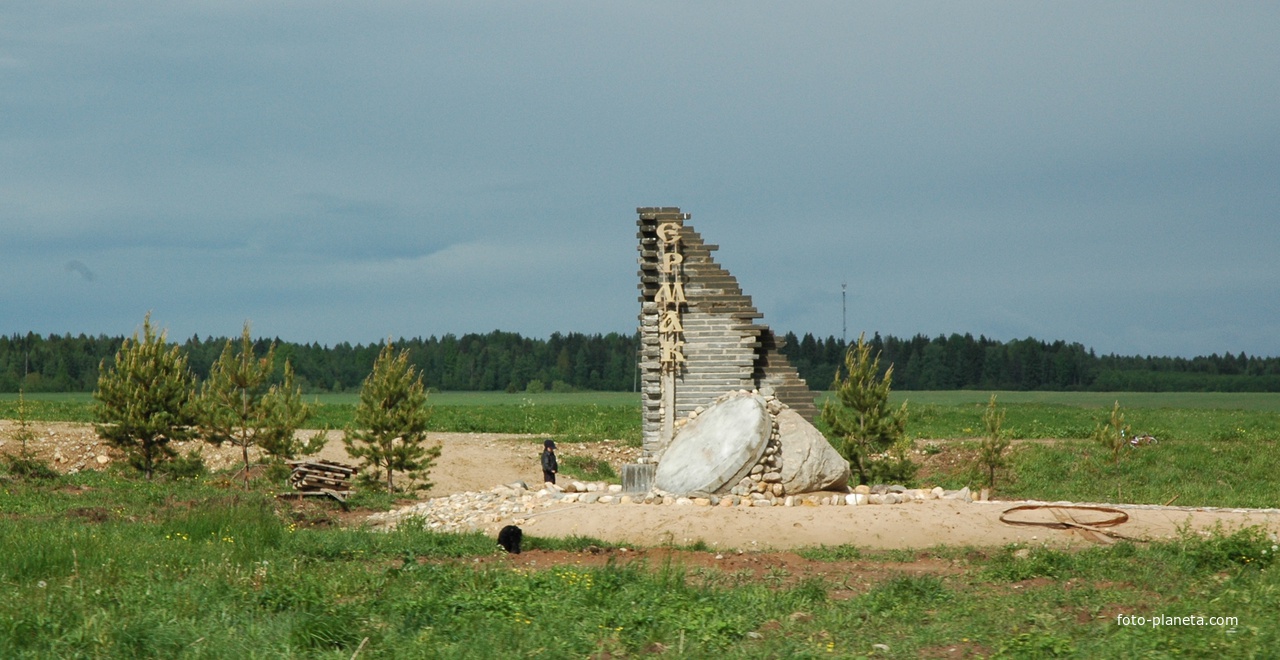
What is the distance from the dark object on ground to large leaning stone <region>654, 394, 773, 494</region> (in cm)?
468

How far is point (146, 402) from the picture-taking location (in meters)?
24.8

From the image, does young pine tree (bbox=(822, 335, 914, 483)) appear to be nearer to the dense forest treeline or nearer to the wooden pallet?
the wooden pallet

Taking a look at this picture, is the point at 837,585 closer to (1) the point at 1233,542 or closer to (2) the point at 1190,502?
(1) the point at 1233,542

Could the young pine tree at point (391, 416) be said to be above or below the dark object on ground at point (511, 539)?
Result: above

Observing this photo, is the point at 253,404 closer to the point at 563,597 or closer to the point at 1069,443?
the point at 563,597

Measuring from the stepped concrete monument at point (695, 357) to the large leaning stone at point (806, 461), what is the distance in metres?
0.03

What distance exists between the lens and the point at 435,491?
25750mm

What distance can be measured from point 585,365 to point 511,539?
8157cm

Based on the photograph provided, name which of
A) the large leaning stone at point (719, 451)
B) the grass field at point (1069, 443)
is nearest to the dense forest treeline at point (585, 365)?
the grass field at point (1069, 443)

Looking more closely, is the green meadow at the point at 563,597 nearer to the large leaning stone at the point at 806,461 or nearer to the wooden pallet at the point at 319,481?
the wooden pallet at the point at 319,481

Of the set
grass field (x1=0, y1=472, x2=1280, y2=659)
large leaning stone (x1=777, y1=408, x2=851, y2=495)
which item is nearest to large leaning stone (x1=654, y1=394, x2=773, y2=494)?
large leaning stone (x1=777, y1=408, x2=851, y2=495)

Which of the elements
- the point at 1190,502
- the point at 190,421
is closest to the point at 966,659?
the point at 1190,502

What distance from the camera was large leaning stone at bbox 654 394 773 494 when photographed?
693 inches

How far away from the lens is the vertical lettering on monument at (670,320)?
19.7 metres
